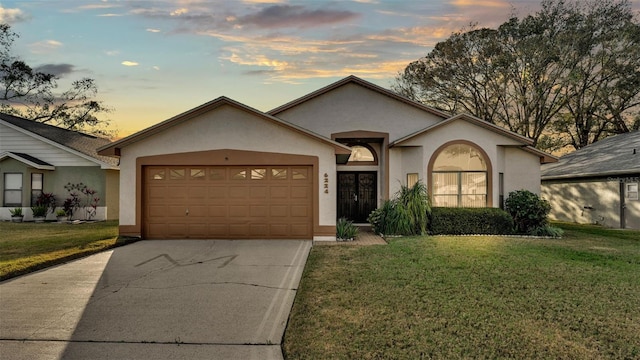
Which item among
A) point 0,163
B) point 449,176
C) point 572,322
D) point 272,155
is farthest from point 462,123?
point 0,163

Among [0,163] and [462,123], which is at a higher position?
[462,123]

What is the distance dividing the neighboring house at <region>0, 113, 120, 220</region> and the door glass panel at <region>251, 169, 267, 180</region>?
1030 cm

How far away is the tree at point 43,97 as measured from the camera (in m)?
28.0

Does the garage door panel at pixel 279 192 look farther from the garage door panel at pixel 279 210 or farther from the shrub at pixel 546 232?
the shrub at pixel 546 232

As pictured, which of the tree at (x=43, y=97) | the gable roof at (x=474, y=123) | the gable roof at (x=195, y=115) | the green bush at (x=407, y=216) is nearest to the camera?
the gable roof at (x=195, y=115)

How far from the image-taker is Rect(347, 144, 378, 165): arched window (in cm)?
1669

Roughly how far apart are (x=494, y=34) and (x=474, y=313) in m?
24.1

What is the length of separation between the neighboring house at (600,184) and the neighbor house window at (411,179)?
8.61 meters

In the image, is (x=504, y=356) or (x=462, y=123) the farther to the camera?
(x=462, y=123)

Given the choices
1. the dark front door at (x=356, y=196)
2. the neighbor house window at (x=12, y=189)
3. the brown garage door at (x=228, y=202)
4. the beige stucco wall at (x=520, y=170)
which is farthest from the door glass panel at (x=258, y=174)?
the neighbor house window at (x=12, y=189)

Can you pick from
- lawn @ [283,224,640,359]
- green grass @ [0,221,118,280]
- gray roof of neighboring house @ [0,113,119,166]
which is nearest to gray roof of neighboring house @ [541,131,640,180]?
lawn @ [283,224,640,359]

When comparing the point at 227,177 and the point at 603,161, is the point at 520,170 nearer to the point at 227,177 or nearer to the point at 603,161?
the point at 603,161

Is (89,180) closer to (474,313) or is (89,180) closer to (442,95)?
(474,313)

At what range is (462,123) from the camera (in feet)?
47.8
